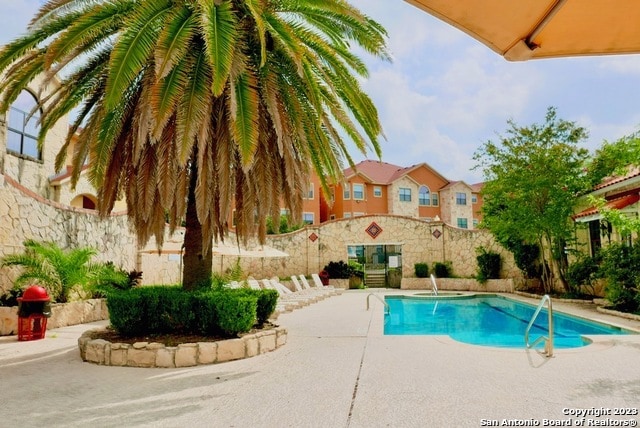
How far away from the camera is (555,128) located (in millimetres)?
17875

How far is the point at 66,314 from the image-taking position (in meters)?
11.5

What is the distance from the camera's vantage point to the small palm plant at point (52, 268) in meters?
10.5

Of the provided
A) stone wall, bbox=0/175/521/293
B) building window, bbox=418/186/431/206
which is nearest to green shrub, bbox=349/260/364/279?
stone wall, bbox=0/175/521/293

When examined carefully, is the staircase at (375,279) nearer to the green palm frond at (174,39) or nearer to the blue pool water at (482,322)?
the blue pool water at (482,322)

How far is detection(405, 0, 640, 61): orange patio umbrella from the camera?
2.62 m

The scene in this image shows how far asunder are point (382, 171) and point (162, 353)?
41519mm

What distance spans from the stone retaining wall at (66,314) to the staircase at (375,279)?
17.9 m

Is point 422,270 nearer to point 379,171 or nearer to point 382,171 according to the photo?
point 379,171

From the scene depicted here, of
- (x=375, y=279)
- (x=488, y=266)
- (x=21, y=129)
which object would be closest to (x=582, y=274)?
(x=488, y=266)

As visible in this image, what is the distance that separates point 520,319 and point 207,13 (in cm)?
1338

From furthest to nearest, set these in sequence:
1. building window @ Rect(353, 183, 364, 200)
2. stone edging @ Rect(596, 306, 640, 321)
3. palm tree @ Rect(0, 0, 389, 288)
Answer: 1. building window @ Rect(353, 183, 364, 200)
2. stone edging @ Rect(596, 306, 640, 321)
3. palm tree @ Rect(0, 0, 389, 288)

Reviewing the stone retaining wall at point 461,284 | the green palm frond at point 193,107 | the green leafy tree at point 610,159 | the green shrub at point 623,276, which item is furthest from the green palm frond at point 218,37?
the stone retaining wall at point 461,284

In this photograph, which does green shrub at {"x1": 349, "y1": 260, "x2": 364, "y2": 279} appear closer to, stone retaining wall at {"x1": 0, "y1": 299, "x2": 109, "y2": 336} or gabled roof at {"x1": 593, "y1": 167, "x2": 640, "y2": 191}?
gabled roof at {"x1": 593, "y1": 167, "x2": 640, "y2": 191}

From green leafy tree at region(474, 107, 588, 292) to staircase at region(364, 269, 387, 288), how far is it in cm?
1025
